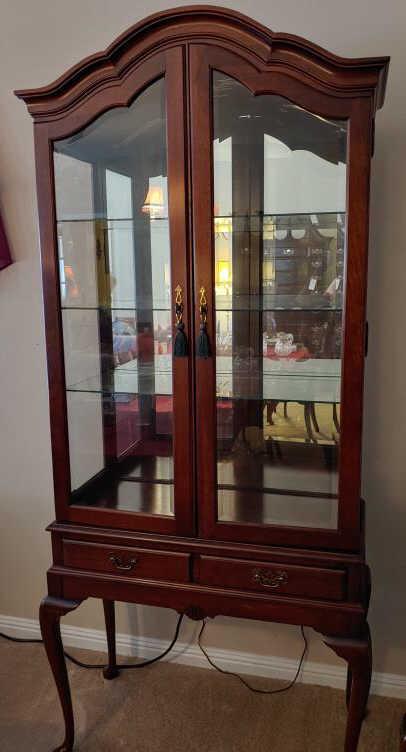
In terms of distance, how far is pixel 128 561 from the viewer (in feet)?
5.57

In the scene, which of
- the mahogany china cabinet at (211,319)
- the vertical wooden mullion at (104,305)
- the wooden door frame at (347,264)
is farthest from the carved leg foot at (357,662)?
the vertical wooden mullion at (104,305)

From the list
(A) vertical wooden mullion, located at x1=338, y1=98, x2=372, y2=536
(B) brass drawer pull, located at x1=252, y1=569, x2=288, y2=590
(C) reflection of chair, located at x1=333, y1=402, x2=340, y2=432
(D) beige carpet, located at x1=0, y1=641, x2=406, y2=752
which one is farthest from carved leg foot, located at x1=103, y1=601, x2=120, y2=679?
(C) reflection of chair, located at x1=333, y1=402, x2=340, y2=432

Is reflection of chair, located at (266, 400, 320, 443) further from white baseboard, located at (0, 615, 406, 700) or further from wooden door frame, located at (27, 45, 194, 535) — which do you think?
white baseboard, located at (0, 615, 406, 700)

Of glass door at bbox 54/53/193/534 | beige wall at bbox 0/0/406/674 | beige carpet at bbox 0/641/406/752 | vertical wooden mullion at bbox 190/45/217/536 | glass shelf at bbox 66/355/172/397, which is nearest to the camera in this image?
vertical wooden mullion at bbox 190/45/217/536

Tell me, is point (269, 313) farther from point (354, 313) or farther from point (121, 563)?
point (121, 563)

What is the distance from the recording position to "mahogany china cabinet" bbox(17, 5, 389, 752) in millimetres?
1433

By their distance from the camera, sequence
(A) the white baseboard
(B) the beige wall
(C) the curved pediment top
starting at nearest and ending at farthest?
1. (C) the curved pediment top
2. (B) the beige wall
3. (A) the white baseboard

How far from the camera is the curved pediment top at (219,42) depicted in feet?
4.39

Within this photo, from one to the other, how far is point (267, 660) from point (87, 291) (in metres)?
1.48

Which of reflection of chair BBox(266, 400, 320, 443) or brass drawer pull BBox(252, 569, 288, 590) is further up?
reflection of chair BBox(266, 400, 320, 443)

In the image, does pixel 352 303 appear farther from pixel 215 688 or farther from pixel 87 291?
pixel 215 688

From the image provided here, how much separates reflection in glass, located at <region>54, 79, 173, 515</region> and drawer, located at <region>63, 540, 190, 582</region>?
121mm

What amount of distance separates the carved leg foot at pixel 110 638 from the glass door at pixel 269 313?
0.78 meters

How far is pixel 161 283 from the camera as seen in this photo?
1636 mm
